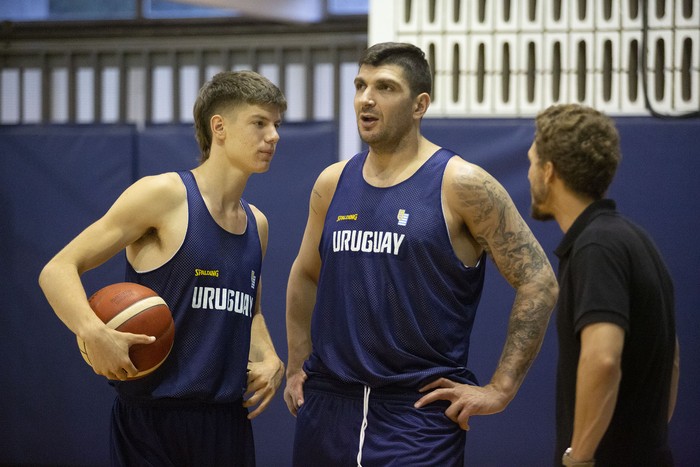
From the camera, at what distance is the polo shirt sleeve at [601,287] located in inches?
99.2

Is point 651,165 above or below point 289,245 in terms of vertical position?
above

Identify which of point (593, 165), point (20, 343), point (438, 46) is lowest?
point (20, 343)

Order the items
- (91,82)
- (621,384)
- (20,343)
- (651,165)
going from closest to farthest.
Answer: (621,384)
(651,165)
(20,343)
(91,82)

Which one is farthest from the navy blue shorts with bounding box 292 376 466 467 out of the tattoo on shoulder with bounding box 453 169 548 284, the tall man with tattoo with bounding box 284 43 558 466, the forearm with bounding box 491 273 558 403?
the tattoo on shoulder with bounding box 453 169 548 284

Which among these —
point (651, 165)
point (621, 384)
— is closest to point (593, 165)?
point (621, 384)

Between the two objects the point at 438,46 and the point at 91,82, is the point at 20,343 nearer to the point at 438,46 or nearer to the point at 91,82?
the point at 91,82

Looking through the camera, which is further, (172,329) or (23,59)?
(23,59)

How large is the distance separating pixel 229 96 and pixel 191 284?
0.79m

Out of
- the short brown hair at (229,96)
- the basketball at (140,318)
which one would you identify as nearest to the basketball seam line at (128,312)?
the basketball at (140,318)

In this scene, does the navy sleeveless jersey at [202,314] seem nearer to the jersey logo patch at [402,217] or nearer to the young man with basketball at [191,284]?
the young man with basketball at [191,284]

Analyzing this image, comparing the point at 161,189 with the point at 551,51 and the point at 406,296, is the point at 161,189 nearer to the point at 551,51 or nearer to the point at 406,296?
the point at 406,296

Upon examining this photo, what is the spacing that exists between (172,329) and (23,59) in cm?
464

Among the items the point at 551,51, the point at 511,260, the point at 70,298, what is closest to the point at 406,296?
the point at 511,260

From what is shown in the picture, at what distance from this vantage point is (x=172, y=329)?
331 centimetres
